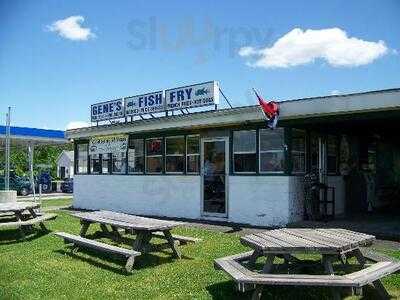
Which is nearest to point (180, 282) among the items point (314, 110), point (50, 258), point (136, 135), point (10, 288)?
point (10, 288)

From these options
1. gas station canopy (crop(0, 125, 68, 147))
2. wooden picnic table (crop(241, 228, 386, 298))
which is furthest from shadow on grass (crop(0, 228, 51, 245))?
gas station canopy (crop(0, 125, 68, 147))

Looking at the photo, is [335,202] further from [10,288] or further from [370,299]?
[10,288]

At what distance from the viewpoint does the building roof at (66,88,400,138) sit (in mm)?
10016

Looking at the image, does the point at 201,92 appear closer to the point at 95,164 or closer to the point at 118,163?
the point at 118,163

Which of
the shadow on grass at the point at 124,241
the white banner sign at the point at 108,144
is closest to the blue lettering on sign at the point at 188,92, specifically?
the white banner sign at the point at 108,144

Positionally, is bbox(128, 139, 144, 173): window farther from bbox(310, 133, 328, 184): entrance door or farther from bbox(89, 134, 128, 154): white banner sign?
bbox(310, 133, 328, 184): entrance door

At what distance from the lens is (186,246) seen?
9.59 metres

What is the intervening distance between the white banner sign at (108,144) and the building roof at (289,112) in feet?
1.14

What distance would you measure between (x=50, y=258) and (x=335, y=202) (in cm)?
847

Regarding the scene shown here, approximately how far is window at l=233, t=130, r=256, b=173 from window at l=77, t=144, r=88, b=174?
7.81m

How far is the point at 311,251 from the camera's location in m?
5.45

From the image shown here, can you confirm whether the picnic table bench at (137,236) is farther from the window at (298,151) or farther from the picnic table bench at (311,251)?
the window at (298,151)

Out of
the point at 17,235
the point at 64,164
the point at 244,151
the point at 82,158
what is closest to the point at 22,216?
the point at 17,235

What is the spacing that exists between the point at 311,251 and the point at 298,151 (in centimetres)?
737
